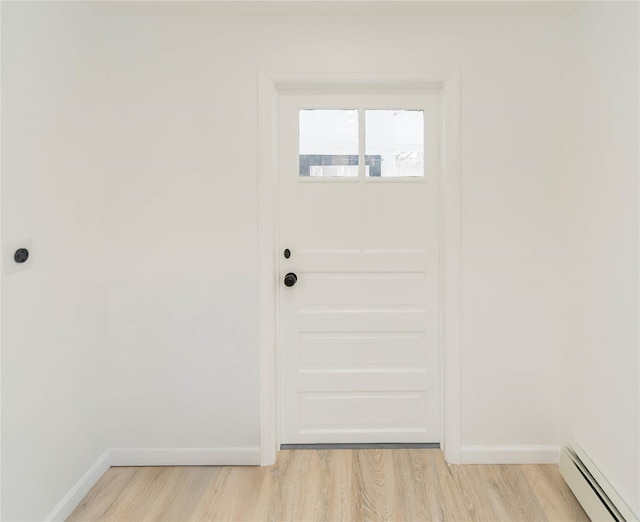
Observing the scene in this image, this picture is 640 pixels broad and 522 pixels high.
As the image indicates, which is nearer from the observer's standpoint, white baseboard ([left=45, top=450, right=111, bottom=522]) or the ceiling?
white baseboard ([left=45, top=450, right=111, bottom=522])

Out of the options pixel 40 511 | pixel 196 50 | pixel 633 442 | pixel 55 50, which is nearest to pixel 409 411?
pixel 633 442

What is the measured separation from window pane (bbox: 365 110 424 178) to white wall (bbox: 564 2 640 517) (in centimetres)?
69

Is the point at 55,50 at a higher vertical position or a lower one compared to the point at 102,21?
lower

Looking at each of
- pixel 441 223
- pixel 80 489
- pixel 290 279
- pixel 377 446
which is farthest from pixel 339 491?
pixel 441 223

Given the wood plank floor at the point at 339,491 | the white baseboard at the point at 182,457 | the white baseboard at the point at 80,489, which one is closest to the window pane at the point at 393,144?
the wood plank floor at the point at 339,491

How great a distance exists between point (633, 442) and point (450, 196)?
1.24 metres

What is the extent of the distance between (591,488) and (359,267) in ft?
4.45

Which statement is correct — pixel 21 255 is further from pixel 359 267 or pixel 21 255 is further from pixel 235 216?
pixel 359 267

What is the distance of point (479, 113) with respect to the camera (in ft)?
8.24

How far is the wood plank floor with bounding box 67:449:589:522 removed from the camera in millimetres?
2203

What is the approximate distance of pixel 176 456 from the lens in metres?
2.63

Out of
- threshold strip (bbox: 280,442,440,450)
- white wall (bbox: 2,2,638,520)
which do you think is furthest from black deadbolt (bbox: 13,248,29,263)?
threshold strip (bbox: 280,442,440,450)

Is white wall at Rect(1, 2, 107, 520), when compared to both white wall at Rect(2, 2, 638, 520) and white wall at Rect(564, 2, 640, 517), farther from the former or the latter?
white wall at Rect(564, 2, 640, 517)

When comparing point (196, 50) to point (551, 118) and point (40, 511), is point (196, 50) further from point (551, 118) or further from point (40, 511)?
point (40, 511)
